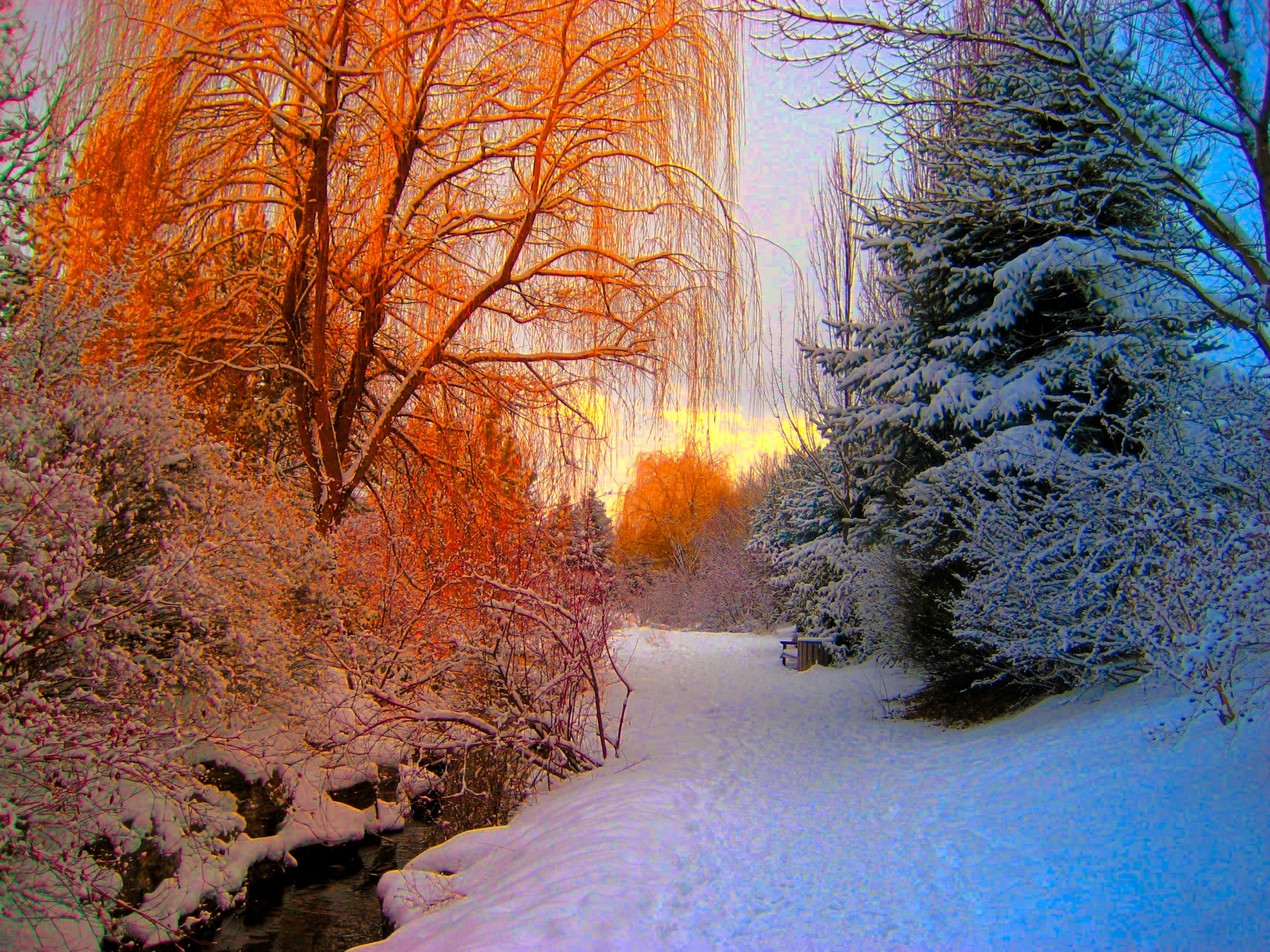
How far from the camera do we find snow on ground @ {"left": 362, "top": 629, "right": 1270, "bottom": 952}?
3371 mm

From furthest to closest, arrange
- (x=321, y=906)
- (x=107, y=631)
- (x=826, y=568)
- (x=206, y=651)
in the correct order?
(x=826, y=568)
(x=321, y=906)
(x=206, y=651)
(x=107, y=631)

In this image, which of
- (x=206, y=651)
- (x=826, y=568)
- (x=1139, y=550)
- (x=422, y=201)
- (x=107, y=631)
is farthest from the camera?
(x=826, y=568)

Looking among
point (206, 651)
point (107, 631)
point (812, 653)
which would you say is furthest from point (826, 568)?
point (107, 631)

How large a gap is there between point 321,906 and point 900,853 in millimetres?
4239

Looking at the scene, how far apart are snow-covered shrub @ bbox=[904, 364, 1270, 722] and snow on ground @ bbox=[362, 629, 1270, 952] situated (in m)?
0.58

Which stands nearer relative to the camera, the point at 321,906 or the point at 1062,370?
the point at 321,906

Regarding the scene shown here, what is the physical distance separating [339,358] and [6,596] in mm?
4360

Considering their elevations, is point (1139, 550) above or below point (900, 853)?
above

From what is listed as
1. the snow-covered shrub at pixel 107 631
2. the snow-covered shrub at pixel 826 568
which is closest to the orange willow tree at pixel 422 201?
the snow-covered shrub at pixel 107 631

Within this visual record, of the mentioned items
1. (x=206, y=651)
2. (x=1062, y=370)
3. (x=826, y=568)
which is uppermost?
(x=1062, y=370)

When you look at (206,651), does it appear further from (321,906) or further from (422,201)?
(422,201)

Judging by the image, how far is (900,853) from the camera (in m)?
4.43

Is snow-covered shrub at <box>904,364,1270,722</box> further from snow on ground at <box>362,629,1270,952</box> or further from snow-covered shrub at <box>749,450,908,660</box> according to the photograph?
snow-covered shrub at <box>749,450,908,660</box>

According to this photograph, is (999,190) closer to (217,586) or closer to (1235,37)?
(1235,37)
